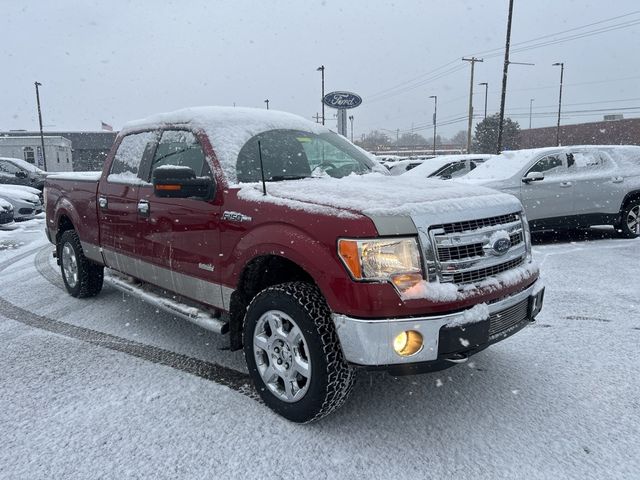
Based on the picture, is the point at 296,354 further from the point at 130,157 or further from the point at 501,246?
the point at 130,157

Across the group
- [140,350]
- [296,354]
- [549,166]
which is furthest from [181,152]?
[549,166]

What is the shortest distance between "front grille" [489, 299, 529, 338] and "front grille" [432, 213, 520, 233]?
0.49m

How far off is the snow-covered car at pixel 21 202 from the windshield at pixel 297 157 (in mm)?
11805

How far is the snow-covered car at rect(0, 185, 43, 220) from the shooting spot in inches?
510

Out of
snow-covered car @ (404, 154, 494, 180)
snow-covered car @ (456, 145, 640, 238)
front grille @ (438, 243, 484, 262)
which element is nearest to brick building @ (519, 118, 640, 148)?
snow-covered car @ (404, 154, 494, 180)

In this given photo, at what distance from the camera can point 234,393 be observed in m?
3.17

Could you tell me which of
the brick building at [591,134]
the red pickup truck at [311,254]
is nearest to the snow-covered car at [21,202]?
the red pickup truck at [311,254]

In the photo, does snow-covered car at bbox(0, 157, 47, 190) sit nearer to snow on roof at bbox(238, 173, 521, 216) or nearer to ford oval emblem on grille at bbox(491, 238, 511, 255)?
snow on roof at bbox(238, 173, 521, 216)

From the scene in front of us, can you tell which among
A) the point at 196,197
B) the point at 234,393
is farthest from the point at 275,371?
the point at 196,197

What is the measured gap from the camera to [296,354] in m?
2.72

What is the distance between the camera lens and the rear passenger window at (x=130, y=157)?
4250 millimetres

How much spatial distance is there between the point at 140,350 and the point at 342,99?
2291 cm

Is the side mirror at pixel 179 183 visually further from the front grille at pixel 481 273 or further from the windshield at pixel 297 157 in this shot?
the front grille at pixel 481 273

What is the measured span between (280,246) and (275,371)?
750mm
